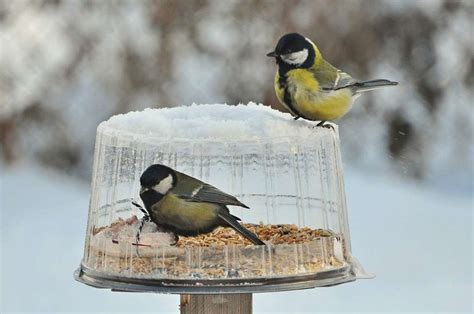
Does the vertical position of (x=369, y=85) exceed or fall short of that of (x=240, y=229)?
it exceeds it

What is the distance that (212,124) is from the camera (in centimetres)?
263

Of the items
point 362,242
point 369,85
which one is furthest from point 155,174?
point 362,242

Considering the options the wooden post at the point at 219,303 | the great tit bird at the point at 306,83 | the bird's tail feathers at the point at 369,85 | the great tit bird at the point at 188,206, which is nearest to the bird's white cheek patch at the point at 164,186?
the great tit bird at the point at 188,206

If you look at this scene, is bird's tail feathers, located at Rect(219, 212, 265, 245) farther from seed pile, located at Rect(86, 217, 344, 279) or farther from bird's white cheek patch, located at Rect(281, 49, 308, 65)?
bird's white cheek patch, located at Rect(281, 49, 308, 65)

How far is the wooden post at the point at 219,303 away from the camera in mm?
2707

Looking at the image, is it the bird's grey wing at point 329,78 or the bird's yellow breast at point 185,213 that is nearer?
the bird's yellow breast at point 185,213

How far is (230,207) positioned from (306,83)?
43 centimetres

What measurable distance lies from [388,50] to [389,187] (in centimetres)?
91

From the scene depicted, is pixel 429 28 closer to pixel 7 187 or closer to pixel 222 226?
pixel 7 187

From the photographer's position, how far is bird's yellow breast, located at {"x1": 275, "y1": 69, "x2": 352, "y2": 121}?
2828 mm

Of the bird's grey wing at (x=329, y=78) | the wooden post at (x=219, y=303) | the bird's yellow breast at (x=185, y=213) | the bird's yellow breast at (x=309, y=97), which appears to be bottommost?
the wooden post at (x=219, y=303)

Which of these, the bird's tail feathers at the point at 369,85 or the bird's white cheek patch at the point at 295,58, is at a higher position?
the bird's white cheek patch at the point at 295,58

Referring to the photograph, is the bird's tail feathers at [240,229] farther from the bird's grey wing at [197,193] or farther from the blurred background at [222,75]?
the blurred background at [222,75]

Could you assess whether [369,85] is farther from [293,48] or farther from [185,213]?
[185,213]
